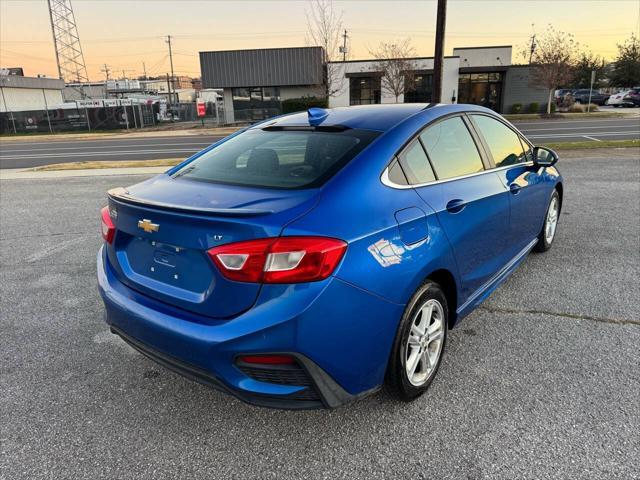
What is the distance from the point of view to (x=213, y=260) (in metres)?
2.03

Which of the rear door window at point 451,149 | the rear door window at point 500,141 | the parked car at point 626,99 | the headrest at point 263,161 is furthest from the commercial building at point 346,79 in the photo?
the headrest at point 263,161

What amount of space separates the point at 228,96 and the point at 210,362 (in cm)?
3611

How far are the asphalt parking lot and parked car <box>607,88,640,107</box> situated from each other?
46.0m

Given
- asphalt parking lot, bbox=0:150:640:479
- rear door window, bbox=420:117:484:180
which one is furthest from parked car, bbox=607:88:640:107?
rear door window, bbox=420:117:484:180

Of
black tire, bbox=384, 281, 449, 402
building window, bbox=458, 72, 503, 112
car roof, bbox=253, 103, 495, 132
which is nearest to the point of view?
black tire, bbox=384, 281, 449, 402

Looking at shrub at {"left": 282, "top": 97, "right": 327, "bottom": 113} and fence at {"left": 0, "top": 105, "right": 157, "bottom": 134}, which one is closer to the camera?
shrub at {"left": 282, "top": 97, "right": 327, "bottom": 113}

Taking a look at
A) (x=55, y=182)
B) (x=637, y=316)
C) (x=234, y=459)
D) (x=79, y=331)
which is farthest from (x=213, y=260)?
(x=55, y=182)

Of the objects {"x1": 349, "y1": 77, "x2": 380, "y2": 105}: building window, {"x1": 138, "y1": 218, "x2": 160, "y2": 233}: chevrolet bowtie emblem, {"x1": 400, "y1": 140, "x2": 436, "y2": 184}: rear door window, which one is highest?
{"x1": 349, "y1": 77, "x2": 380, "y2": 105}: building window

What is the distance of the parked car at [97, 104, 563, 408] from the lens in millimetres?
1970

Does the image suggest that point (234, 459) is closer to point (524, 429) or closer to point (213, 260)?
point (213, 260)

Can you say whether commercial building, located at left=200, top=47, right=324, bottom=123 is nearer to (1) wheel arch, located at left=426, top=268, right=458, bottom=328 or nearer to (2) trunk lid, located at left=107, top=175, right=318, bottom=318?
(1) wheel arch, located at left=426, top=268, right=458, bottom=328

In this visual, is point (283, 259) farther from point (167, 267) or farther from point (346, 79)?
point (346, 79)

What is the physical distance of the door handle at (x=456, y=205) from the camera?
106 inches

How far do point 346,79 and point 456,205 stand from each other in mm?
34158
